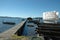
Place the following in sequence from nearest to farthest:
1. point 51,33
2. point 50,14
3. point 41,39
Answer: point 50,14
point 51,33
point 41,39

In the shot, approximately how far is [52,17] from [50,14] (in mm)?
297

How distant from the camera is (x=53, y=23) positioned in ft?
27.7

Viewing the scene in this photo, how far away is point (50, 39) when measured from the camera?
25.1 feet

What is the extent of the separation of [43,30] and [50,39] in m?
0.78

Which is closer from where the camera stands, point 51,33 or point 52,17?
point 52,17

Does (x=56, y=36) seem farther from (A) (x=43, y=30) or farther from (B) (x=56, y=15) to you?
(B) (x=56, y=15)

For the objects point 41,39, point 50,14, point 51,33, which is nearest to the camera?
point 50,14

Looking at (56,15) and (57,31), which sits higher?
(56,15)

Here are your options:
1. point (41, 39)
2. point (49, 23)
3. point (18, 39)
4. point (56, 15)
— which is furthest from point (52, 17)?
point (18, 39)

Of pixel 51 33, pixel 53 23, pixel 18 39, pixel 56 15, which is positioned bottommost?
pixel 18 39

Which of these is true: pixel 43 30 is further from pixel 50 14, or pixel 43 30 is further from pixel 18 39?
pixel 18 39

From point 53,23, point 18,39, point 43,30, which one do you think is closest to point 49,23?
point 53,23

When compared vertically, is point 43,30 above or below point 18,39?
above

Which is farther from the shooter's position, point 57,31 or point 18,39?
point 18,39
